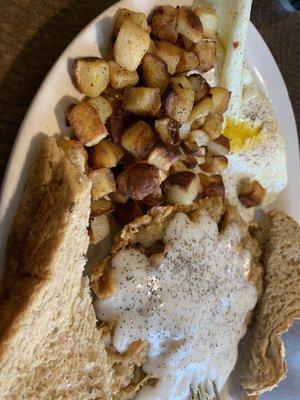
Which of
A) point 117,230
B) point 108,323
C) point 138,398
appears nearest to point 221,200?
point 117,230

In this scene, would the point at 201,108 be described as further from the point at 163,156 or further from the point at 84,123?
the point at 84,123

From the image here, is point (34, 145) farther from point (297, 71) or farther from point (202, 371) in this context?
point (297, 71)

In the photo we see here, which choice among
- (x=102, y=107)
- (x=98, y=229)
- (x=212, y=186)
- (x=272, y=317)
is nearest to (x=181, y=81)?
(x=102, y=107)

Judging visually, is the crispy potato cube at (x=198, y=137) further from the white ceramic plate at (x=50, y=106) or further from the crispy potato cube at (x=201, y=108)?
the white ceramic plate at (x=50, y=106)

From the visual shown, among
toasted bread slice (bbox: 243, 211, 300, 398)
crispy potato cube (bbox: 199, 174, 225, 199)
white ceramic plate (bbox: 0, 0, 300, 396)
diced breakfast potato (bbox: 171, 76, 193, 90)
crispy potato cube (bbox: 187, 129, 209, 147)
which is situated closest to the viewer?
white ceramic plate (bbox: 0, 0, 300, 396)

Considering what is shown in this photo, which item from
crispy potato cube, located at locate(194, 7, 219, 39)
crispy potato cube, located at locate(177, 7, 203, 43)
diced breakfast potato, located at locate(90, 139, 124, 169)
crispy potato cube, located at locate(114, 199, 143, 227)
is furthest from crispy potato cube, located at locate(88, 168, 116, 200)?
crispy potato cube, located at locate(194, 7, 219, 39)

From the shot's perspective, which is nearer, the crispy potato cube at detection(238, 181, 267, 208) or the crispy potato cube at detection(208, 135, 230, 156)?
the crispy potato cube at detection(208, 135, 230, 156)

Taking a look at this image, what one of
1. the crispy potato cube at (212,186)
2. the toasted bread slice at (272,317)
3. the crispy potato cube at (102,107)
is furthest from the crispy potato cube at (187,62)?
the toasted bread slice at (272,317)

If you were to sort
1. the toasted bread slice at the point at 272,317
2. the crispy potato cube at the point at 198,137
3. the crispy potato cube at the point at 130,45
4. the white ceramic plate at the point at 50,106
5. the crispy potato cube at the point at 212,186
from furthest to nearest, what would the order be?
the toasted bread slice at the point at 272,317 → the crispy potato cube at the point at 212,186 → the crispy potato cube at the point at 198,137 → the crispy potato cube at the point at 130,45 → the white ceramic plate at the point at 50,106

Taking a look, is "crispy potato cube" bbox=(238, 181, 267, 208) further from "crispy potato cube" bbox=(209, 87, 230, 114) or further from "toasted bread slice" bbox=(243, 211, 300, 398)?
"crispy potato cube" bbox=(209, 87, 230, 114)
